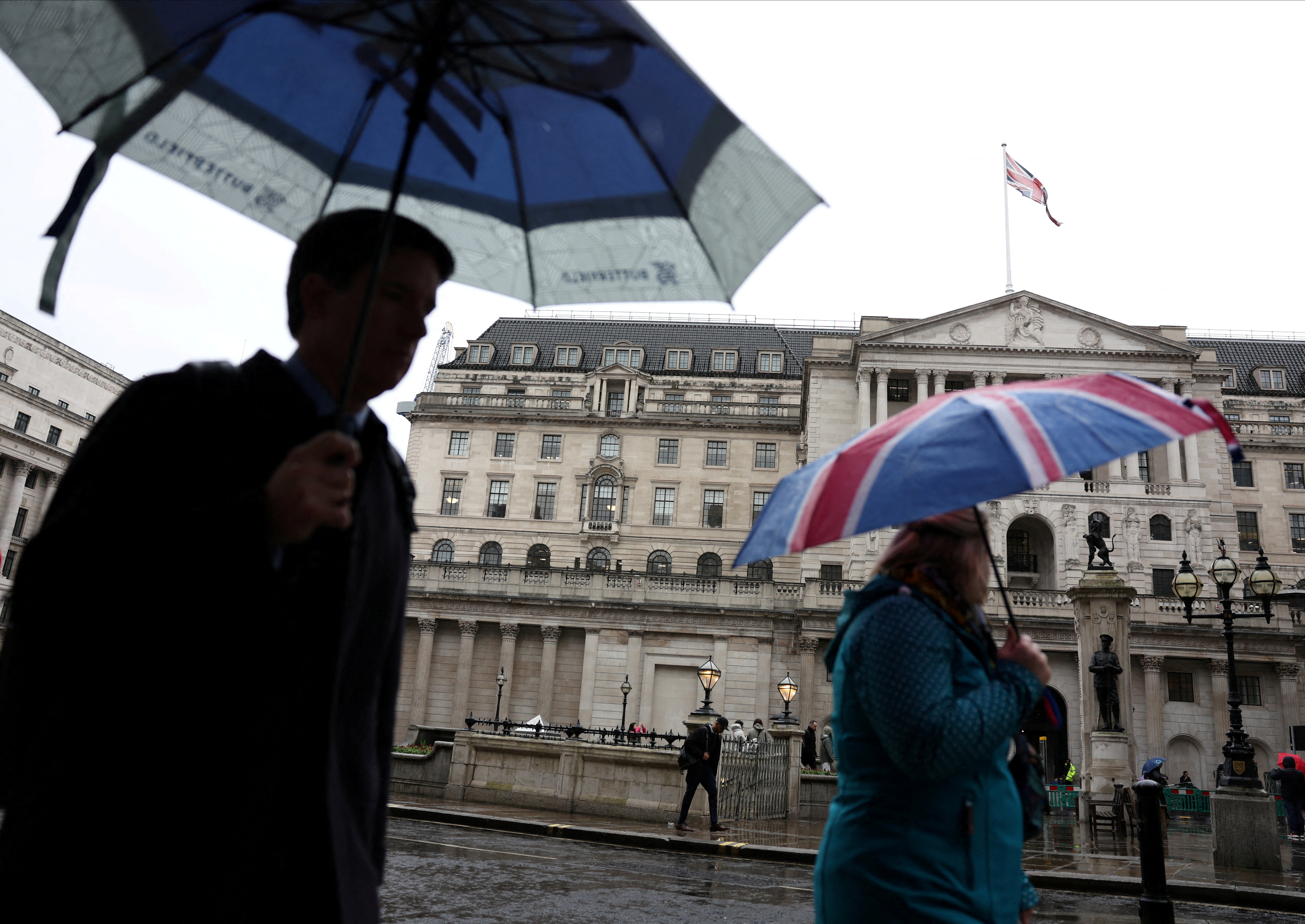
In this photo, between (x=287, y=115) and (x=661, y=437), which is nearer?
(x=287, y=115)

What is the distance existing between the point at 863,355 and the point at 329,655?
175ft

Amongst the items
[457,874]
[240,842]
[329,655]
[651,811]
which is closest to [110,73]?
[329,655]

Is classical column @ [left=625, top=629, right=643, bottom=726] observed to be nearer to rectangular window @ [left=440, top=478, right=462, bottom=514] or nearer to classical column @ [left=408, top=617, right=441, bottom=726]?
classical column @ [left=408, top=617, right=441, bottom=726]

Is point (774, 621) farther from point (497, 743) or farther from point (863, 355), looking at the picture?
point (497, 743)

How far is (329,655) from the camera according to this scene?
207 cm

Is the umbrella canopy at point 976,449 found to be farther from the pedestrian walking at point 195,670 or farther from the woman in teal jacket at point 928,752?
the pedestrian walking at point 195,670

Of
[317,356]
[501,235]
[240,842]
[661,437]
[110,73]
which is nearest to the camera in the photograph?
[240,842]

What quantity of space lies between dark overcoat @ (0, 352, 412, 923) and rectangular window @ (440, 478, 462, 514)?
59913 millimetres

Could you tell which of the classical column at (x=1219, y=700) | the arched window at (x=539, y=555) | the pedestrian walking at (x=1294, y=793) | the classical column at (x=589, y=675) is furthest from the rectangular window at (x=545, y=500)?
the pedestrian walking at (x=1294, y=793)

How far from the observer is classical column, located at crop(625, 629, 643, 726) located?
1710 inches

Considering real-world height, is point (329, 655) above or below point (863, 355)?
below

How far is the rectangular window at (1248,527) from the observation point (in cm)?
5775

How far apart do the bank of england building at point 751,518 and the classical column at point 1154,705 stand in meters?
0.14

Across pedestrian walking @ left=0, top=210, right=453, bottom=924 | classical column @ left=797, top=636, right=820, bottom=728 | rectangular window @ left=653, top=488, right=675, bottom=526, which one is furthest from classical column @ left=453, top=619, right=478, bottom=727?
pedestrian walking @ left=0, top=210, right=453, bottom=924
